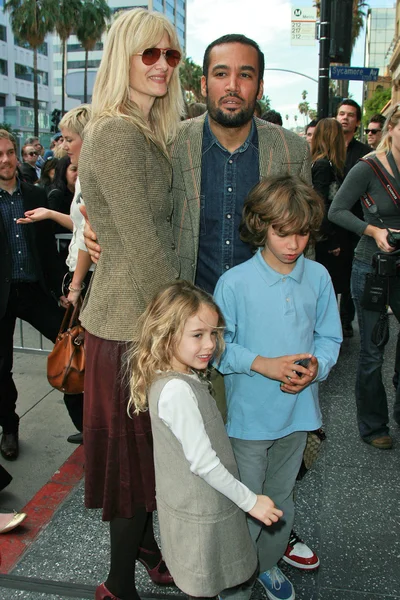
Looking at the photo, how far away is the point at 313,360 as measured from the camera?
2.24 metres

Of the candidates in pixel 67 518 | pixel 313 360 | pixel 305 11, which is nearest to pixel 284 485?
pixel 313 360

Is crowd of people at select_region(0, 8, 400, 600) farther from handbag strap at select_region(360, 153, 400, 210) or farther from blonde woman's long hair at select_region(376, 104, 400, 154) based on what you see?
blonde woman's long hair at select_region(376, 104, 400, 154)

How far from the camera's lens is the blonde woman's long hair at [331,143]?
5426mm

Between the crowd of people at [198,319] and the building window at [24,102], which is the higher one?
the building window at [24,102]

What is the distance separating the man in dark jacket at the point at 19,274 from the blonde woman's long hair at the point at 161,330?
7.02 feet

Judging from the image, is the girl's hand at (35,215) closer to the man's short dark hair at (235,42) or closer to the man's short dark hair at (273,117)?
the man's short dark hair at (235,42)

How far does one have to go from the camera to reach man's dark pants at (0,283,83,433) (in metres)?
4.04

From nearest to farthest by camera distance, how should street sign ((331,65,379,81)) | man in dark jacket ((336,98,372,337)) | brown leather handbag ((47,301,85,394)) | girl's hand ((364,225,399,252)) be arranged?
brown leather handbag ((47,301,85,394))
girl's hand ((364,225,399,252))
man in dark jacket ((336,98,372,337))
street sign ((331,65,379,81))

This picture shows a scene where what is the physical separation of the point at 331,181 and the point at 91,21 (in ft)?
169

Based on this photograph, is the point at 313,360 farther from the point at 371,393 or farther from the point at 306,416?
the point at 371,393

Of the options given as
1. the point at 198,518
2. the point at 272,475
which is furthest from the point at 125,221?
the point at 272,475

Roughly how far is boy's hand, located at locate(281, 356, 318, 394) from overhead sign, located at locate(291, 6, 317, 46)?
742 centimetres

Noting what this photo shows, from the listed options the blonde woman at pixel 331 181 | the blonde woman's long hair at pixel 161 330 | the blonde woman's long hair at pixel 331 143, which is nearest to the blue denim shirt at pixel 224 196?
the blonde woman's long hair at pixel 161 330

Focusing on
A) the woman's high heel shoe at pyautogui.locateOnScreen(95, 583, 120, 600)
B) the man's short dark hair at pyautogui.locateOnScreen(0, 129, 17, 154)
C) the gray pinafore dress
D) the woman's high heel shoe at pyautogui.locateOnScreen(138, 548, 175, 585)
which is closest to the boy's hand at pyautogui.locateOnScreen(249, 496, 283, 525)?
the gray pinafore dress
